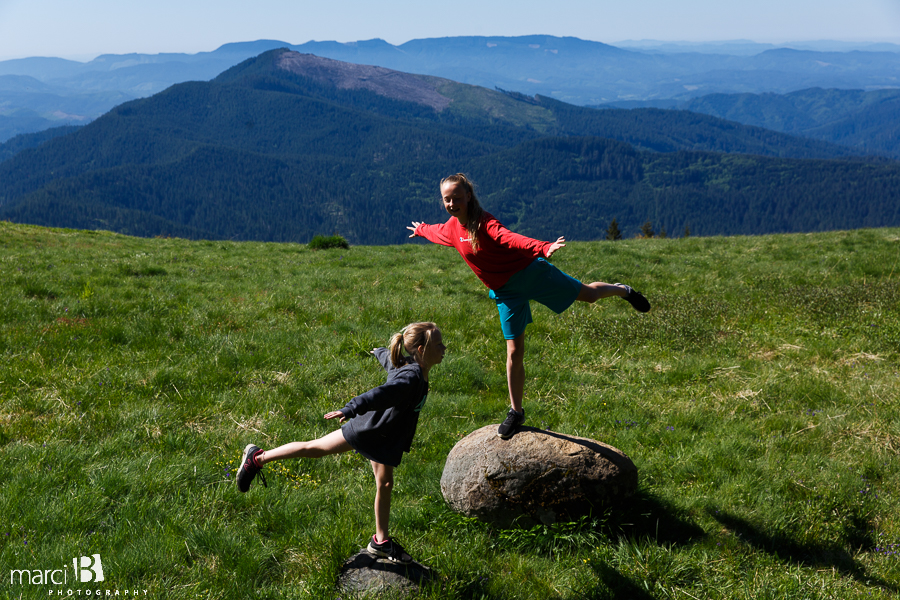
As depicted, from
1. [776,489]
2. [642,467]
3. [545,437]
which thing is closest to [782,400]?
[776,489]

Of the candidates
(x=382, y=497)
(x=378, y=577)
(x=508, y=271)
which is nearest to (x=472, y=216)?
(x=508, y=271)

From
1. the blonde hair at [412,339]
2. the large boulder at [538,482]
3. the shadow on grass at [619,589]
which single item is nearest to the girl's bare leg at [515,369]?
the large boulder at [538,482]

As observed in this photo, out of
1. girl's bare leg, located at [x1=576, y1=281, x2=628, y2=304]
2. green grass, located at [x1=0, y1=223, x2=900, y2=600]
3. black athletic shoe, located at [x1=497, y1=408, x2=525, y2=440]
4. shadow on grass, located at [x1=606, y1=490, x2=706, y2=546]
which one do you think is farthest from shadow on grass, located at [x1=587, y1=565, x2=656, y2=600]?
girl's bare leg, located at [x1=576, y1=281, x2=628, y2=304]

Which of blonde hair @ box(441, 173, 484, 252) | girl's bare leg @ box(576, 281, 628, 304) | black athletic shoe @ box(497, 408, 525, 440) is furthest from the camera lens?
girl's bare leg @ box(576, 281, 628, 304)

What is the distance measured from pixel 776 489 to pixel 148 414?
7439 millimetres

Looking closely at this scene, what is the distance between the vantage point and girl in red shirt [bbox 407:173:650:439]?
5.45 m

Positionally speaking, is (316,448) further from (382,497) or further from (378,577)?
(378,577)

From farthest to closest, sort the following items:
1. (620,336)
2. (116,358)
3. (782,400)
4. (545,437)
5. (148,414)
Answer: (620,336), (116,358), (782,400), (148,414), (545,437)

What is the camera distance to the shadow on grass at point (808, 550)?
180 inches

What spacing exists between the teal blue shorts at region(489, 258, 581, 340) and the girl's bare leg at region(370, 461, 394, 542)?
2071mm

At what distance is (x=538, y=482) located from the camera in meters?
4.99

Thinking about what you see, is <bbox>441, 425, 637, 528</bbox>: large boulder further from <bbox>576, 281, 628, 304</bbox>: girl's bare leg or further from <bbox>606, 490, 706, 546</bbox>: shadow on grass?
<bbox>576, 281, 628, 304</bbox>: girl's bare leg

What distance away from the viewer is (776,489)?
5.50 meters

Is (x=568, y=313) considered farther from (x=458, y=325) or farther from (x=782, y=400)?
(x=782, y=400)
